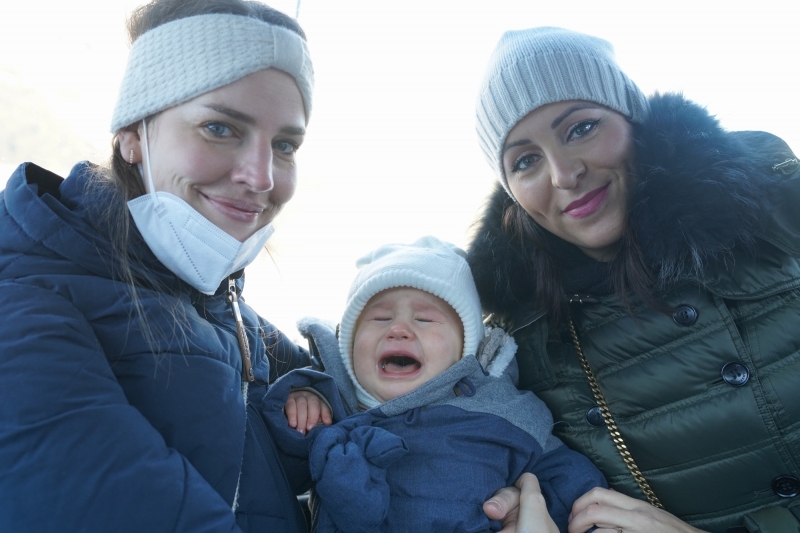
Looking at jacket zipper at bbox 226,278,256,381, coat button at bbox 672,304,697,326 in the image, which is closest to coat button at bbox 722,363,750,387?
coat button at bbox 672,304,697,326

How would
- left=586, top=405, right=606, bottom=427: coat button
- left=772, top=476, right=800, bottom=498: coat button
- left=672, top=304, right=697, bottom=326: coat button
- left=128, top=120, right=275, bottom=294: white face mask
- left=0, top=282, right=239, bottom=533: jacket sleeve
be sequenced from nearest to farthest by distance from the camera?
left=0, top=282, right=239, bottom=533: jacket sleeve < left=128, top=120, right=275, bottom=294: white face mask < left=772, top=476, right=800, bottom=498: coat button < left=672, top=304, right=697, bottom=326: coat button < left=586, top=405, right=606, bottom=427: coat button

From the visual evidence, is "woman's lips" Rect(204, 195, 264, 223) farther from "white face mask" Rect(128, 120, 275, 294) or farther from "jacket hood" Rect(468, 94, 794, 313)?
"jacket hood" Rect(468, 94, 794, 313)

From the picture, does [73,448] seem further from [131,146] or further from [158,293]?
[131,146]

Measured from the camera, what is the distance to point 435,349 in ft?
4.78

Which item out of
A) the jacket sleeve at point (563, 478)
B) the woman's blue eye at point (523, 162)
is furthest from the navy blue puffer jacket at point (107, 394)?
the woman's blue eye at point (523, 162)

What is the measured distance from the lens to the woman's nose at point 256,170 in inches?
42.4

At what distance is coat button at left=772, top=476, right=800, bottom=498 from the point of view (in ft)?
3.77

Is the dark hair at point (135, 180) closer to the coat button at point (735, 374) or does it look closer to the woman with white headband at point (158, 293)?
the woman with white headband at point (158, 293)

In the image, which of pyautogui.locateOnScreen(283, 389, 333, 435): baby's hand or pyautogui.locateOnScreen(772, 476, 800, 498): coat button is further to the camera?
pyautogui.locateOnScreen(283, 389, 333, 435): baby's hand

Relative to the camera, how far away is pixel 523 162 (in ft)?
4.91

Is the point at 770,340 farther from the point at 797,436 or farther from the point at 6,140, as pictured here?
the point at 6,140

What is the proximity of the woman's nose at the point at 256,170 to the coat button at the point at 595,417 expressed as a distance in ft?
3.14

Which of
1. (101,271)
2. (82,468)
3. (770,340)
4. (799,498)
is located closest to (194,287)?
(101,271)

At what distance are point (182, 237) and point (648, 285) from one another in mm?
1063
